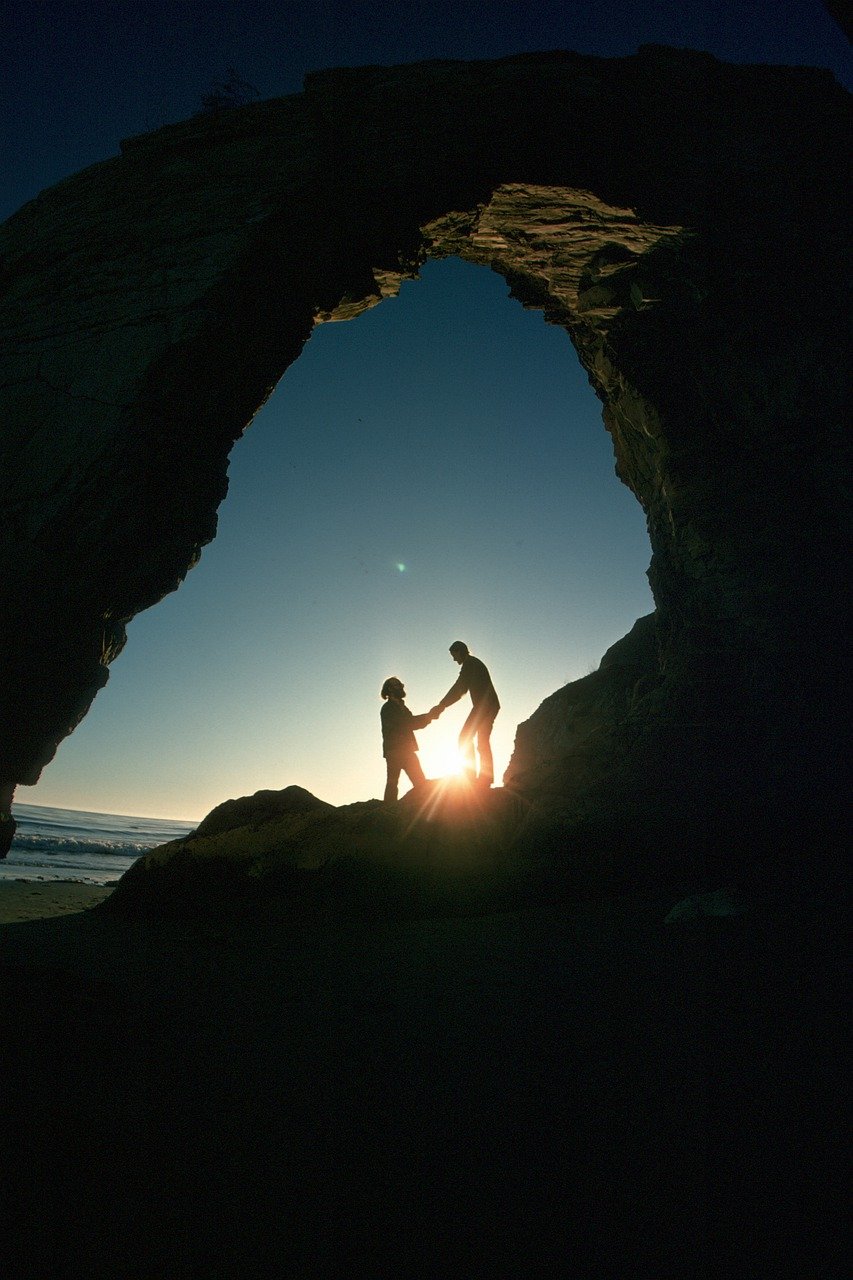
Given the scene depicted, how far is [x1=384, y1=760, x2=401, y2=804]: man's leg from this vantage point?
28.6 ft

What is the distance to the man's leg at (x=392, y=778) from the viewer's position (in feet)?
28.6

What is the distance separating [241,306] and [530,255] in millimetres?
5216

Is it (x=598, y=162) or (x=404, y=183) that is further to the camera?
(x=598, y=162)

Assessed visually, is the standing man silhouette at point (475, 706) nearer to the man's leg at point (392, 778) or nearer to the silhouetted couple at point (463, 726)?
the silhouetted couple at point (463, 726)

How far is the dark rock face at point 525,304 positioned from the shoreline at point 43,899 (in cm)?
337

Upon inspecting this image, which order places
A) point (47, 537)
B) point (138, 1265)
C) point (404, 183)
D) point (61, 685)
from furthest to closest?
point (404, 183) < point (61, 685) < point (47, 537) < point (138, 1265)

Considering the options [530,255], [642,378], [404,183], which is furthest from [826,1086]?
[530,255]

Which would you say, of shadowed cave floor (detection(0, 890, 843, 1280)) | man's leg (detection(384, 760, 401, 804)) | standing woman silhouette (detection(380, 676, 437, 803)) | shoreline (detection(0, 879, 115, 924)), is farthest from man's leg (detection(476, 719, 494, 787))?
shoreline (detection(0, 879, 115, 924))

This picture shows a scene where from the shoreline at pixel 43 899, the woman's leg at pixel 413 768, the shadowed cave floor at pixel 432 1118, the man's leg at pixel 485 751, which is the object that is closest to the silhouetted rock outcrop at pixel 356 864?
the man's leg at pixel 485 751

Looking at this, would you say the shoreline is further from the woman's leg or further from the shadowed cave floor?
the woman's leg

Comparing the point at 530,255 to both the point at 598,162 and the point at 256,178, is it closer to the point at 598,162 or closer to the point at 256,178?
the point at 598,162

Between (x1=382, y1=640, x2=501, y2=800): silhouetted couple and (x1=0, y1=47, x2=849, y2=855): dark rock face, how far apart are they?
3.94 feet

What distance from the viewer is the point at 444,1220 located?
170cm

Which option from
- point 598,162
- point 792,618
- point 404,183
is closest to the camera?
point 404,183
